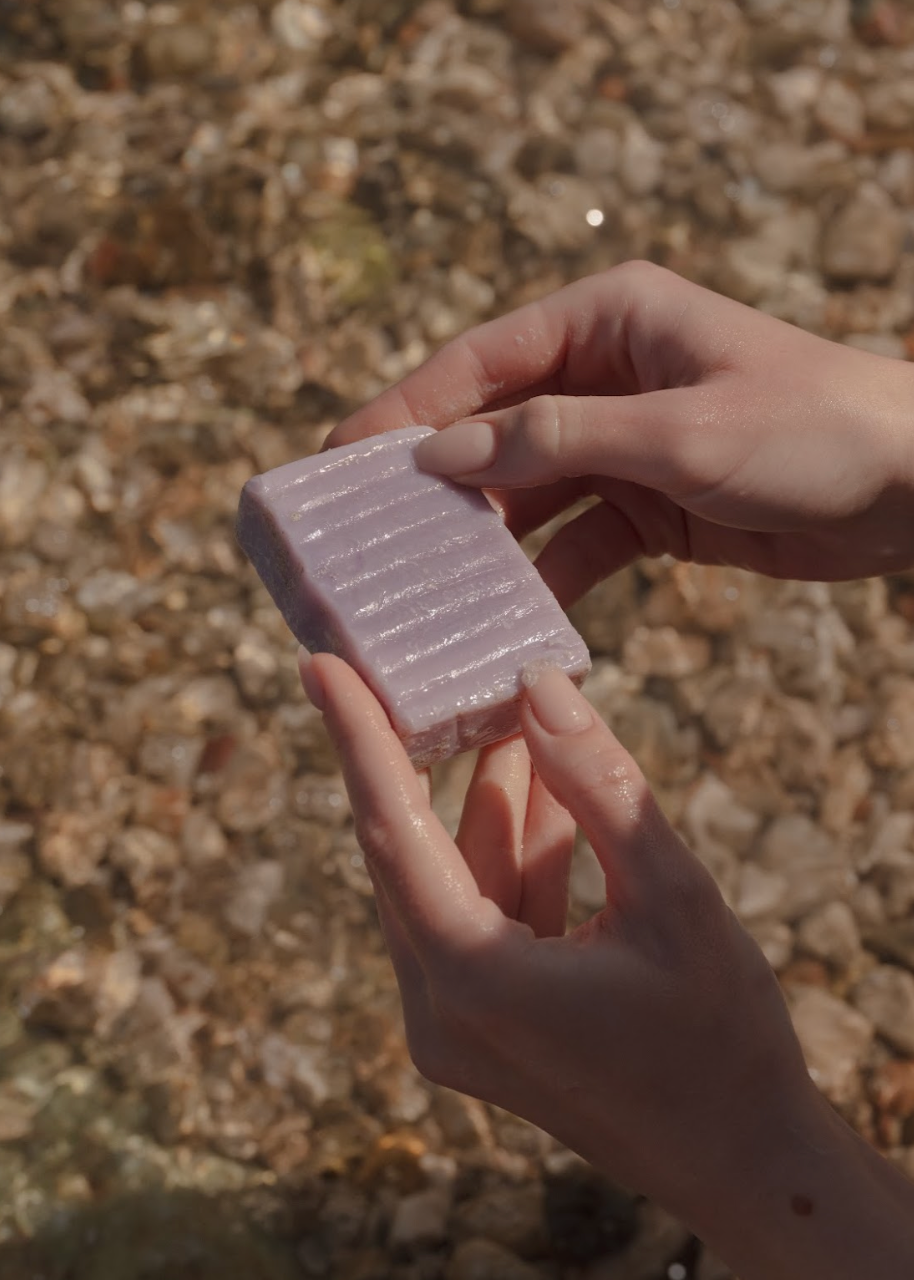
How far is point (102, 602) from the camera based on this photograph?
3725mm

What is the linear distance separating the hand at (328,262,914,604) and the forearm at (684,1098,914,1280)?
1.13 metres

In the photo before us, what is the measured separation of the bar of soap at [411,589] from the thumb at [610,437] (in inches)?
6.8

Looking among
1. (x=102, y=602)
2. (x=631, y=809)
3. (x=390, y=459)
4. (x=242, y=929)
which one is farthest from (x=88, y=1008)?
(x=631, y=809)

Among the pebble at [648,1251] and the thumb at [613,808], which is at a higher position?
the thumb at [613,808]

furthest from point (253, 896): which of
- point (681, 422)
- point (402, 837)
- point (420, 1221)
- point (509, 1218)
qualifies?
point (681, 422)

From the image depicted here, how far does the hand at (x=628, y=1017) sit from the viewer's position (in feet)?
6.24

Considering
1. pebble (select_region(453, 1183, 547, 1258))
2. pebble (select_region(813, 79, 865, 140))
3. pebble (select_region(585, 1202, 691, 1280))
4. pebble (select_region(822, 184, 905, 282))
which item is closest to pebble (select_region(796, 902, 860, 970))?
pebble (select_region(585, 1202, 691, 1280))

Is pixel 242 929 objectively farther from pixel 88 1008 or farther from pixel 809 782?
pixel 809 782

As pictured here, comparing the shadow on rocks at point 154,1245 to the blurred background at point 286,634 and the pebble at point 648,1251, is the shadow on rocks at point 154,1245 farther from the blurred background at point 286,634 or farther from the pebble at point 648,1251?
the pebble at point 648,1251

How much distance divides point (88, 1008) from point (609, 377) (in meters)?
2.00

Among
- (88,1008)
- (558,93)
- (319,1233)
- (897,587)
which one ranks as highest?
(558,93)

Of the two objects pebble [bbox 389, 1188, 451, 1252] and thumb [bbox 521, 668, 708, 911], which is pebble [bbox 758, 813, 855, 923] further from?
thumb [bbox 521, 668, 708, 911]

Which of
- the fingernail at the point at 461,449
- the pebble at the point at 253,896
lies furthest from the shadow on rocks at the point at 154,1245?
the fingernail at the point at 461,449

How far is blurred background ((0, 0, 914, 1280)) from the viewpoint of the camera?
10.1 feet
